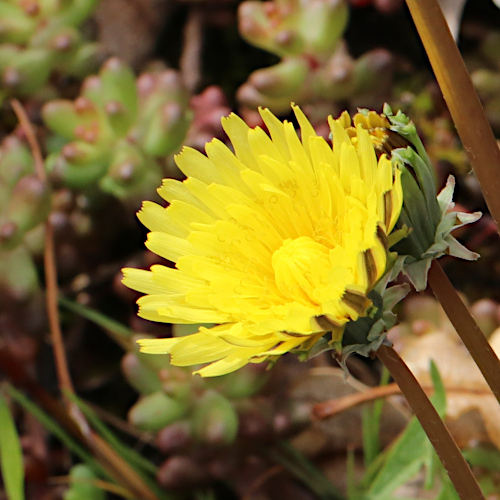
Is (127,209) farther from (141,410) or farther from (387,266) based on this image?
(387,266)

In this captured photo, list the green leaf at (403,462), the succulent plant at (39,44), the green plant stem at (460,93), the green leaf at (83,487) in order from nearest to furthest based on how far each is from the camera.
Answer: the green plant stem at (460,93), the green leaf at (403,462), the green leaf at (83,487), the succulent plant at (39,44)

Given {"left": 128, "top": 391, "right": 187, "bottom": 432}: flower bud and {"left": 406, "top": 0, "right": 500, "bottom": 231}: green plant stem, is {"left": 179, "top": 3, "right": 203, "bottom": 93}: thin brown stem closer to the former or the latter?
{"left": 128, "top": 391, "right": 187, "bottom": 432}: flower bud

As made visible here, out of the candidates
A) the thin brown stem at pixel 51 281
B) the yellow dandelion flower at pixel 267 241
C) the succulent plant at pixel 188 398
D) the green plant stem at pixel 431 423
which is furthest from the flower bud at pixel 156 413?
the green plant stem at pixel 431 423

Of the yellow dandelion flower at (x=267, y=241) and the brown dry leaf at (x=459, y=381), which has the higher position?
the yellow dandelion flower at (x=267, y=241)

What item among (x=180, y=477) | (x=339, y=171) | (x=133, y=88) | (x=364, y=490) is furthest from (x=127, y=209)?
(x=339, y=171)

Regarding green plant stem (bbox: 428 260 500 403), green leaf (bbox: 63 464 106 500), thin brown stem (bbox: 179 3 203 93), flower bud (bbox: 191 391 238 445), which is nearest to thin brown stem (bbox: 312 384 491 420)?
flower bud (bbox: 191 391 238 445)

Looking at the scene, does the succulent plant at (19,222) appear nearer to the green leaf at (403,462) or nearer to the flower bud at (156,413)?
the flower bud at (156,413)
